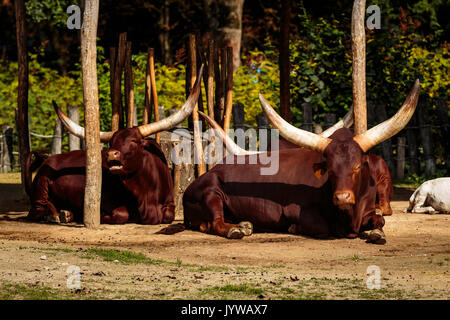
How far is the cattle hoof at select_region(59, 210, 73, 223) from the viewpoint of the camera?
10.1m

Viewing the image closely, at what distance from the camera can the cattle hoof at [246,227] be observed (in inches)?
353

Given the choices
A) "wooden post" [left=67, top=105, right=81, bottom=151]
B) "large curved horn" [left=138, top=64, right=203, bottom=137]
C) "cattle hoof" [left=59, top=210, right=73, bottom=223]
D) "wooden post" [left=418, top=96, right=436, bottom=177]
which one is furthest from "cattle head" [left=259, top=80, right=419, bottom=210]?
"wooden post" [left=67, top=105, right=81, bottom=151]

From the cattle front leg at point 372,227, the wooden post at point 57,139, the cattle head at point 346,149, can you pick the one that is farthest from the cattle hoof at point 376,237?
the wooden post at point 57,139

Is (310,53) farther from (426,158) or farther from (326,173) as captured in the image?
(326,173)

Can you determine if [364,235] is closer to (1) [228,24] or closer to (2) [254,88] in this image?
(2) [254,88]

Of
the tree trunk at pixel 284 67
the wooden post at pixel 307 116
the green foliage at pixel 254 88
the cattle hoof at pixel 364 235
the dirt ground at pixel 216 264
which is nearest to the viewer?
the dirt ground at pixel 216 264

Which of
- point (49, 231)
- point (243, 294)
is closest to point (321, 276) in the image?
point (243, 294)

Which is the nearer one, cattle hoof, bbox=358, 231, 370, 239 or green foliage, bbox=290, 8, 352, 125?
cattle hoof, bbox=358, 231, 370, 239

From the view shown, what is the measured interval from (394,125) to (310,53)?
693 cm

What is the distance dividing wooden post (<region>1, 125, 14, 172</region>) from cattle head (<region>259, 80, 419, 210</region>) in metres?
9.08

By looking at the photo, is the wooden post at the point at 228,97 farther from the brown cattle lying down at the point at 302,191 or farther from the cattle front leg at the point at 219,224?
the cattle front leg at the point at 219,224

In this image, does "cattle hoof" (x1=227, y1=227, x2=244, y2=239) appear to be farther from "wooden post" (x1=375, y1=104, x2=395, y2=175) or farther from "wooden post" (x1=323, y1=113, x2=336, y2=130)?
"wooden post" (x1=375, y1=104, x2=395, y2=175)

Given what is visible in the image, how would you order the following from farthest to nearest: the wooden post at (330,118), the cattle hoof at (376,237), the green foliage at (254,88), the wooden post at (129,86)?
the green foliage at (254,88)
the wooden post at (330,118)
the wooden post at (129,86)
the cattle hoof at (376,237)

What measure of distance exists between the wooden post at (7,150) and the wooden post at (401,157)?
7471 millimetres
